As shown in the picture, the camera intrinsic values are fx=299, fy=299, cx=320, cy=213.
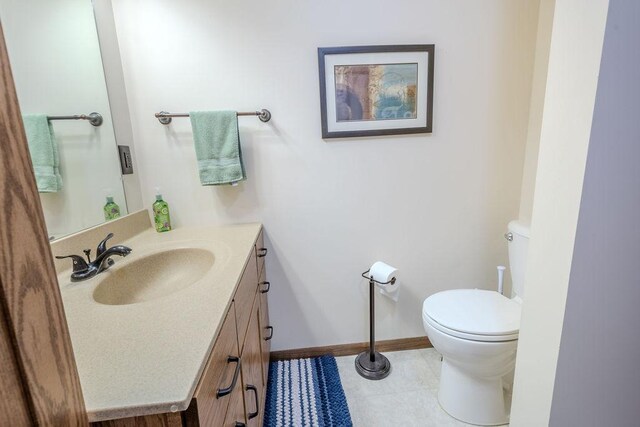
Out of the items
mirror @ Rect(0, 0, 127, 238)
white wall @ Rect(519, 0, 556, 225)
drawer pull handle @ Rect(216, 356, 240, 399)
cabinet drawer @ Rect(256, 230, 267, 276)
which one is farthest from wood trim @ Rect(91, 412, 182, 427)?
white wall @ Rect(519, 0, 556, 225)

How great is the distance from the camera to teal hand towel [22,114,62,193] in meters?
0.97

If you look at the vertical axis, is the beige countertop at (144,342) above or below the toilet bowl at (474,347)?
above

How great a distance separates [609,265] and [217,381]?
3.44ft

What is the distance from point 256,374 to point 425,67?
5.33 ft

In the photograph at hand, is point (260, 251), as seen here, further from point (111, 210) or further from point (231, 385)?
point (231, 385)

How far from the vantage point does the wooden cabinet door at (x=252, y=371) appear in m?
0.97

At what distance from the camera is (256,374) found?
117cm

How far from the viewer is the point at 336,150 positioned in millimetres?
1579

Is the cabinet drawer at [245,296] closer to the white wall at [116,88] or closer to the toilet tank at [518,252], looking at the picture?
the white wall at [116,88]

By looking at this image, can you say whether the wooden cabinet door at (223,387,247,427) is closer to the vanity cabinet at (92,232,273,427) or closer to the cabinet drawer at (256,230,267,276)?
the vanity cabinet at (92,232,273,427)

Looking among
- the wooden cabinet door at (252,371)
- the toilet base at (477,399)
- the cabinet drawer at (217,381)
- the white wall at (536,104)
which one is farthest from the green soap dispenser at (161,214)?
the white wall at (536,104)

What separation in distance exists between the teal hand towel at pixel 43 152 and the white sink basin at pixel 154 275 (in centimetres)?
36

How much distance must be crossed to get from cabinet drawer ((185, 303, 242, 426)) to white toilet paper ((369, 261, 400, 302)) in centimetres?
89

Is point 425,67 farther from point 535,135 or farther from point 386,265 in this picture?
point 386,265
